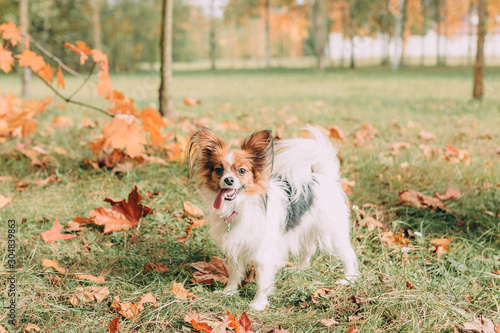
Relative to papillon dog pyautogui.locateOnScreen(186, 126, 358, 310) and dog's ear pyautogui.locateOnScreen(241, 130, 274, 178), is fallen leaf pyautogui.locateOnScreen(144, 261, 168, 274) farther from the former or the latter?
dog's ear pyautogui.locateOnScreen(241, 130, 274, 178)

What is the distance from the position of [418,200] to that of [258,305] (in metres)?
1.79

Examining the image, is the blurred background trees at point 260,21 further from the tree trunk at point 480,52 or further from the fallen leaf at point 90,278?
the fallen leaf at point 90,278

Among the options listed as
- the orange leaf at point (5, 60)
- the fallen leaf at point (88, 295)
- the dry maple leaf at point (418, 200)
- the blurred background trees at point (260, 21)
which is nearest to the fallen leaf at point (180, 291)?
the fallen leaf at point (88, 295)

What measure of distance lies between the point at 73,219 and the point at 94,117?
13.1 feet

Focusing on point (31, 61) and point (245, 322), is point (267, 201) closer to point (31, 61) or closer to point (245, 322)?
point (245, 322)

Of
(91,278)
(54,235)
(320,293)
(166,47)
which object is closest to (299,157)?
(320,293)

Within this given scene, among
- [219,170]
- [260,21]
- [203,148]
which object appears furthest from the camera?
[260,21]

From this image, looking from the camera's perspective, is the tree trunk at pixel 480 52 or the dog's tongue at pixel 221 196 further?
the tree trunk at pixel 480 52

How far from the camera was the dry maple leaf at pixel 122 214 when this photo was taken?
2.86 meters

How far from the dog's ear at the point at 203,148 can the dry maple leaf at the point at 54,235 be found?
117 cm

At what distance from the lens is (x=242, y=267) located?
8.02 feet

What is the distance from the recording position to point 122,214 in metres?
2.94

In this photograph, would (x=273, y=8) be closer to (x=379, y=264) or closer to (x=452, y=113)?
(x=452, y=113)

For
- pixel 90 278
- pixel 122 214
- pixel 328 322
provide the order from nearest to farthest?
1. pixel 328 322
2. pixel 90 278
3. pixel 122 214
